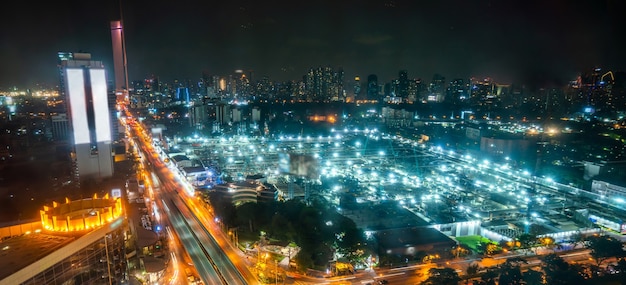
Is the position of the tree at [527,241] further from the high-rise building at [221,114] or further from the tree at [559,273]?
the high-rise building at [221,114]

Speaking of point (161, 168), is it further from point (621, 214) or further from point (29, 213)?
point (621, 214)

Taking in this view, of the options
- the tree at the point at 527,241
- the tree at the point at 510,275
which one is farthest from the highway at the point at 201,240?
the tree at the point at 527,241

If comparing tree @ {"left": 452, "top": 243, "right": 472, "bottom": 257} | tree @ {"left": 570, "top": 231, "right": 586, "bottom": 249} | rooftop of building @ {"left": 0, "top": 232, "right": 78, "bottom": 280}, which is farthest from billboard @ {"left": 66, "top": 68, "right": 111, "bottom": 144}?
tree @ {"left": 570, "top": 231, "right": 586, "bottom": 249}

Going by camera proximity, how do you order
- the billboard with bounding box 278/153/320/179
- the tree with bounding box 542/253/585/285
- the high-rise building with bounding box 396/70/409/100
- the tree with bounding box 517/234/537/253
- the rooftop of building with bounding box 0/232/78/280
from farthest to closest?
the high-rise building with bounding box 396/70/409/100 → the billboard with bounding box 278/153/320/179 → the tree with bounding box 517/234/537/253 → the tree with bounding box 542/253/585/285 → the rooftop of building with bounding box 0/232/78/280

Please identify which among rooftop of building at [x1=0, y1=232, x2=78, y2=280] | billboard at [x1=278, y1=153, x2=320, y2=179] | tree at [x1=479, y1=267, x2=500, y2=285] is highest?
rooftop of building at [x1=0, y1=232, x2=78, y2=280]

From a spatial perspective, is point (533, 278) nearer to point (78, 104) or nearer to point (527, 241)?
point (527, 241)

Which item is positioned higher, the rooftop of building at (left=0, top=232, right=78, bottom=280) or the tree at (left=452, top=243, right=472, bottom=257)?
the rooftop of building at (left=0, top=232, right=78, bottom=280)

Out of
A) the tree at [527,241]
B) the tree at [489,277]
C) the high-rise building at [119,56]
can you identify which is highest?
the high-rise building at [119,56]

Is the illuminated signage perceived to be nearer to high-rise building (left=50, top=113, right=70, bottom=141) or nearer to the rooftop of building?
the rooftop of building

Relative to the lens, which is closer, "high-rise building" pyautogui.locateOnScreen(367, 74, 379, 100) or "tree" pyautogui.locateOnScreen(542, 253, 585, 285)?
"tree" pyautogui.locateOnScreen(542, 253, 585, 285)
